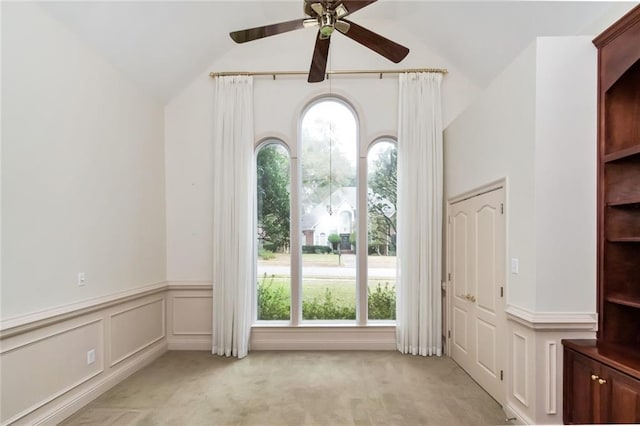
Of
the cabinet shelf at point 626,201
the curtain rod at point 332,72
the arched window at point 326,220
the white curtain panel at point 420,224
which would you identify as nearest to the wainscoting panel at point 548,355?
the cabinet shelf at point 626,201

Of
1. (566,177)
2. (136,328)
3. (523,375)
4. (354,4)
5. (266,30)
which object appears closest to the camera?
(354,4)

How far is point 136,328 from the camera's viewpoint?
139 inches

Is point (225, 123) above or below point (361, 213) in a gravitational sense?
above

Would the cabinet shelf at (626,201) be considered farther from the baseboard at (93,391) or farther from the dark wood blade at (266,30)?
the baseboard at (93,391)

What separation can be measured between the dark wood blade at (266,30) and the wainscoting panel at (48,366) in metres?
2.64

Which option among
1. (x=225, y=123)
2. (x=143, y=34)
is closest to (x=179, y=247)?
(x=225, y=123)

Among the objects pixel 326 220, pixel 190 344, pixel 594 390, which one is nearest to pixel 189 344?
pixel 190 344

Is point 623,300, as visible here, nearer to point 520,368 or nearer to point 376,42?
point 520,368

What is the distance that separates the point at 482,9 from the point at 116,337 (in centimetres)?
500

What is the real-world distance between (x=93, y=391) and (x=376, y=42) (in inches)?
151

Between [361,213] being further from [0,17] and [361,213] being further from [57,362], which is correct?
[0,17]

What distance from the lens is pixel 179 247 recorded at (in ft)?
13.9

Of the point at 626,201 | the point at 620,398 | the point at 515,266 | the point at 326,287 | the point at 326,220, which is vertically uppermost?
the point at 626,201

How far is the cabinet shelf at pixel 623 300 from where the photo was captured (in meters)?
2.05
